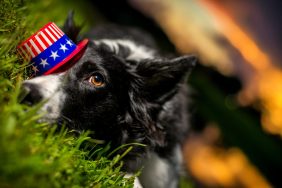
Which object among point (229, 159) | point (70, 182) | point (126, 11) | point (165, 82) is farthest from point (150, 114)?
point (126, 11)

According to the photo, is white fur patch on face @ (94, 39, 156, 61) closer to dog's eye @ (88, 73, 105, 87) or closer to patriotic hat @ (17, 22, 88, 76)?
dog's eye @ (88, 73, 105, 87)

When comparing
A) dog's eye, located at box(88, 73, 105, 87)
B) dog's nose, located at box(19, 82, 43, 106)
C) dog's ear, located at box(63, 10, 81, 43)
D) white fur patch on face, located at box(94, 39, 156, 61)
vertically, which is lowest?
dog's ear, located at box(63, 10, 81, 43)

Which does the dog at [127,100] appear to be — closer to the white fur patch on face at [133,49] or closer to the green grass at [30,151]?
the white fur patch on face at [133,49]

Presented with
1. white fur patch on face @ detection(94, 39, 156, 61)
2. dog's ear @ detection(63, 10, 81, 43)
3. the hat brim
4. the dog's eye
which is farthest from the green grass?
white fur patch on face @ detection(94, 39, 156, 61)

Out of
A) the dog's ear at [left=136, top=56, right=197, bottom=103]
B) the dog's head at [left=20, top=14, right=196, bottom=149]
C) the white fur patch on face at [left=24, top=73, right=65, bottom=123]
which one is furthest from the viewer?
the dog's ear at [left=136, top=56, right=197, bottom=103]

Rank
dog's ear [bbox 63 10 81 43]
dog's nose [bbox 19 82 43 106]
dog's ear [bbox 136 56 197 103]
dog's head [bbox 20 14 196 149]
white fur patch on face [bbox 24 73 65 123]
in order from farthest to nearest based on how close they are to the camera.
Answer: dog's ear [bbox 63 10 81 43], dog's ear [bbox 136 56 197 103], dog's head [bbox 20 14 196 149], white fur patch on face [bbox 24 73 65 123], dog's nose [bbox 19 82 43 106]

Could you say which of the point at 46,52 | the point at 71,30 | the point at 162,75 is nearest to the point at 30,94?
the point at 46,52

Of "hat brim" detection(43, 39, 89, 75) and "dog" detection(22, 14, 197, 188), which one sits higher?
"hat brim" detection(43, 39, 89, 75)

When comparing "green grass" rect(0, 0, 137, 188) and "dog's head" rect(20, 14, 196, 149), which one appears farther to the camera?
"dog's head" rect(20, 14, 196, 149)
